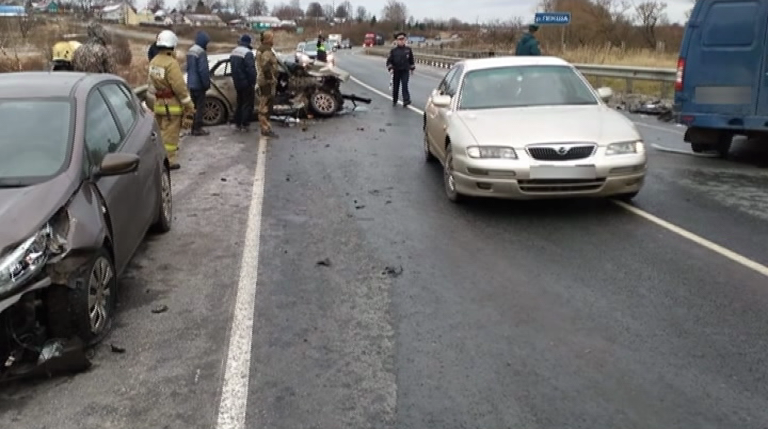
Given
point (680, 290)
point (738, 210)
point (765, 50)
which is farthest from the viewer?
point (765, 50)

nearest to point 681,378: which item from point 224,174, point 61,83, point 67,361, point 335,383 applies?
point 335,383

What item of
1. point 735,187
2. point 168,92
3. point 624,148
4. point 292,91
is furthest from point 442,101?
point 292,91

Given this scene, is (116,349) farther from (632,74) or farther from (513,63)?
(632,74)

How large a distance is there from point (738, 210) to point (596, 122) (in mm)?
1646

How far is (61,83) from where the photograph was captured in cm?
539

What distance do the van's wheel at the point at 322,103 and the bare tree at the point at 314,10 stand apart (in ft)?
512

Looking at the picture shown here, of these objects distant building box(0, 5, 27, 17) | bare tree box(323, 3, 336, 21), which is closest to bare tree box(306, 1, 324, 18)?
bare tree box(323, 3, 336, 21)

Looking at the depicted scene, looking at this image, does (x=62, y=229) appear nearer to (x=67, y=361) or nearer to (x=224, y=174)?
(x=67, y=361)

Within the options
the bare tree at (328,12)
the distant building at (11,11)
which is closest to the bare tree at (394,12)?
the bare tree at (328,12)

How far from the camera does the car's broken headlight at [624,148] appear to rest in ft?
22.9

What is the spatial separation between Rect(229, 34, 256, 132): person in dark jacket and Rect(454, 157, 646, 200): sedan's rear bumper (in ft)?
24.6

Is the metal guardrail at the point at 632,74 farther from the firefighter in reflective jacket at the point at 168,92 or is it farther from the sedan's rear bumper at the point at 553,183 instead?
the firefighter in reflective jacket at the point at 168,92

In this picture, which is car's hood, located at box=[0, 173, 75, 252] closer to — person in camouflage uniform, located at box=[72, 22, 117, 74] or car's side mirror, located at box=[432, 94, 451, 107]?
car's side mirror, located at box=[432, 94, 451, 107]

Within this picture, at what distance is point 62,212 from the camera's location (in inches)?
161
